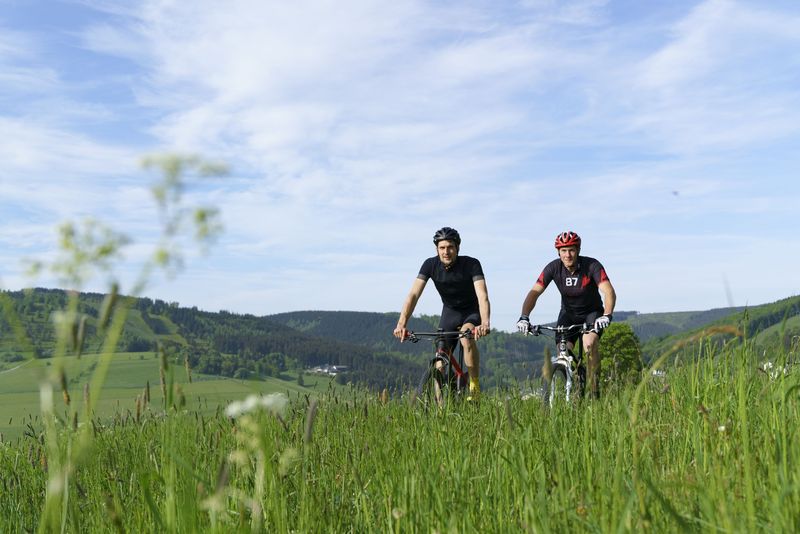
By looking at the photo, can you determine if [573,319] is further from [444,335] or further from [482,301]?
[444,335]

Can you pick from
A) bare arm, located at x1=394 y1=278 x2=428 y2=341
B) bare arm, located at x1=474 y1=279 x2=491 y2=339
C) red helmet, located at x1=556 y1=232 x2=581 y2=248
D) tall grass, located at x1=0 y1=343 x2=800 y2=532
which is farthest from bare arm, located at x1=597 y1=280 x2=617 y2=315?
tall grass, located at x1=0 y1=343 x2=800 y2=532

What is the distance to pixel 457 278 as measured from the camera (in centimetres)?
1089

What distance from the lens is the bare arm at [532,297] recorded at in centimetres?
1119

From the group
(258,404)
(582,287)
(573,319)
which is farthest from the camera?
(573,319)

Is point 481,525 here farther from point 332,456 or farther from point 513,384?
point 513,384

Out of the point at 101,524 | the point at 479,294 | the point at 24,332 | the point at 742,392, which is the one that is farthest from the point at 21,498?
the point at 479,294

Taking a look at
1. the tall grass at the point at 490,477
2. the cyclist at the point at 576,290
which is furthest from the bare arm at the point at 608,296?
the tall grass at the point at 490,477

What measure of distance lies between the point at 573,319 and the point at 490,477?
25.8 ft

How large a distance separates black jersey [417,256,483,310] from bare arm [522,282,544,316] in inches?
30.9

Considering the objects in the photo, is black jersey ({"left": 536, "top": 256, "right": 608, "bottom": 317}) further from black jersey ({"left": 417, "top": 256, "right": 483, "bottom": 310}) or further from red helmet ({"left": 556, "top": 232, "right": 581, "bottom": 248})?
black jersey ({"left": 417, "top": 256, "right": 483, "bottom": 310})

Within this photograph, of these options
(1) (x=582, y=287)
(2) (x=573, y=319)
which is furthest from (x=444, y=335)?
(1) (x=582, y=287)

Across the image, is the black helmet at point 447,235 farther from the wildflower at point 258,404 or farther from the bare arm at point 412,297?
the wildflower at point 258,404

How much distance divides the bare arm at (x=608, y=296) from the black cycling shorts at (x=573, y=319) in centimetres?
19

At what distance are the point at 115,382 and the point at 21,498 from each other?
170m
